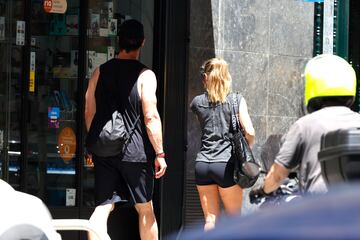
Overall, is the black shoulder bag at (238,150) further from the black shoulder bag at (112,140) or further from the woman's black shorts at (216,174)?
the black shoulder bag at (112,140)

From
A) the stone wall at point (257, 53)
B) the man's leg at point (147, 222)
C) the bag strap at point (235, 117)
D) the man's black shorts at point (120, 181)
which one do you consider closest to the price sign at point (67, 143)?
the stone wall at point (257, 53)

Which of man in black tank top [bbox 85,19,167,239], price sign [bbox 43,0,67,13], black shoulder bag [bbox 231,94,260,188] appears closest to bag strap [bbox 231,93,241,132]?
black shoulder bag [bbox 231,94,260,188]

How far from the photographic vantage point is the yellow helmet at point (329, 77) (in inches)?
168

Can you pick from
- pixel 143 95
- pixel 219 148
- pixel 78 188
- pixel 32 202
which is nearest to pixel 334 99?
pixel 32 202

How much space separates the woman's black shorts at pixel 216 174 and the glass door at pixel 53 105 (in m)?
1.86

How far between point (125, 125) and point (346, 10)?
15.1 ft

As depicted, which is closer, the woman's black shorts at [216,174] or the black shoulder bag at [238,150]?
the black shoulder bag at [238,150]

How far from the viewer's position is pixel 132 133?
681cm

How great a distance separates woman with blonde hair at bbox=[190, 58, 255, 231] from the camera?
24.5 ft

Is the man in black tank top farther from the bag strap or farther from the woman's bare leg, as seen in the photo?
the bag strap

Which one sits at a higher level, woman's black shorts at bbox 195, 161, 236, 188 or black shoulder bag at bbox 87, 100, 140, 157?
black shoulder bag at bbox 87, 100, 140, 157

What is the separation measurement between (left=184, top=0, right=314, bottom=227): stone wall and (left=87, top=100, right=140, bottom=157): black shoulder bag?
2.43 metres

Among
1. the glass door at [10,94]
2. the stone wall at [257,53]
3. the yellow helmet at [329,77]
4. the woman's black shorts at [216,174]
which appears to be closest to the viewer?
the yellow helmet at [329,77]

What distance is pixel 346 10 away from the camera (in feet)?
34.6
